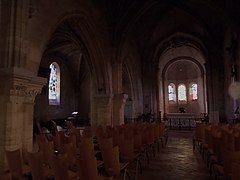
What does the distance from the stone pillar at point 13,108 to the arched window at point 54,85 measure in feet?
40.8

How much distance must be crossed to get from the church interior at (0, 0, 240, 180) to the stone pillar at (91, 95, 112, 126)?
0.18ft

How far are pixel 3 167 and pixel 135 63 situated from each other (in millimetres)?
13375

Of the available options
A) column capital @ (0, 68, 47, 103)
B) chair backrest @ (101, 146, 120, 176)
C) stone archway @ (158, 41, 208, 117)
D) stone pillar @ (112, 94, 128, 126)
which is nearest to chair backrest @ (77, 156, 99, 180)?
chair backrest @ (101, 146, 120, 176)

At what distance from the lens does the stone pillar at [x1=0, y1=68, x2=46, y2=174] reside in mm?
4945

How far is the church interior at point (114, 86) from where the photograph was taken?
435cm

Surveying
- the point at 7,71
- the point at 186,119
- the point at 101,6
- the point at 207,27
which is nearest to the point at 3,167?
Answer: the point at 7,71

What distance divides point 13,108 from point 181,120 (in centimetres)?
1624

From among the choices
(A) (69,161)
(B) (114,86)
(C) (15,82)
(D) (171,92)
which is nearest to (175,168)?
(A) (69,161)

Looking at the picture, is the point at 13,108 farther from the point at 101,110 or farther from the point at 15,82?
the point at 101,110

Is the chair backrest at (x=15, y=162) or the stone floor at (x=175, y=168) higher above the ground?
the chair backrest at (x=15, y=162)

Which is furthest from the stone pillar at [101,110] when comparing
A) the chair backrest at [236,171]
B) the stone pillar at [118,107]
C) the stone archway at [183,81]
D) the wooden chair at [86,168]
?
the stone archway at [183,81]

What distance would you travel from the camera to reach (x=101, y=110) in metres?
11.3

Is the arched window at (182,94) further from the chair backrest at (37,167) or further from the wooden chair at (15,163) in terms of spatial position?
the chair backrest at (37,167)

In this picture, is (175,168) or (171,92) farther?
(171,92)
